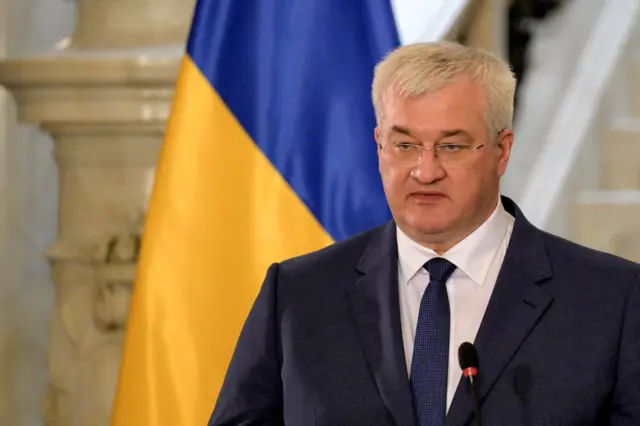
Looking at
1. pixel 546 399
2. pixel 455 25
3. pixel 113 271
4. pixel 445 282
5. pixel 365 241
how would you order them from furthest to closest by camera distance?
1. pixel 455 25
2. pixel 113 271
3. pixel 365 241
4. pixel 445 282
5. pixel 546 399

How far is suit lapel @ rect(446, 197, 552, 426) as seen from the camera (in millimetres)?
1350

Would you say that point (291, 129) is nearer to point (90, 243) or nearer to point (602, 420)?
point (90, 243)

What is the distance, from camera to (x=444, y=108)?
1.39 m

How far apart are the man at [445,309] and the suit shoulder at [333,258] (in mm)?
21

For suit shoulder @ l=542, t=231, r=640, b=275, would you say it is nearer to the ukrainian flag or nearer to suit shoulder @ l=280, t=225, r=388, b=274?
suit shoulder @ l=280, t=225, r=388, b=274

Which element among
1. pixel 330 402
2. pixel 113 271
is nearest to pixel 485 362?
pixel 330 402

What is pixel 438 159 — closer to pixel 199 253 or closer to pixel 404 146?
pixel 404 146

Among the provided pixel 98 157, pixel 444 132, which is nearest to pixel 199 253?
pixel 98 157

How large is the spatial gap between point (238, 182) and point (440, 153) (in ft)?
2.48

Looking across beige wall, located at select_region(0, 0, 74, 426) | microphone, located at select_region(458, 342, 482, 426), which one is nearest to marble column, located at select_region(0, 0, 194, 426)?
A: beige wall, located at select_region(0, 0, 74, 426)

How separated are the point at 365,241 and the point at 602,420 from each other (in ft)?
1.31

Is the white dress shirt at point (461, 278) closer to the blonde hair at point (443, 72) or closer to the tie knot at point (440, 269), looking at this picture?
the tie knot at point (440, 269)

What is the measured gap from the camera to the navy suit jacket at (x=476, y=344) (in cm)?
134

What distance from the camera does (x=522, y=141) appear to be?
3.51 m
